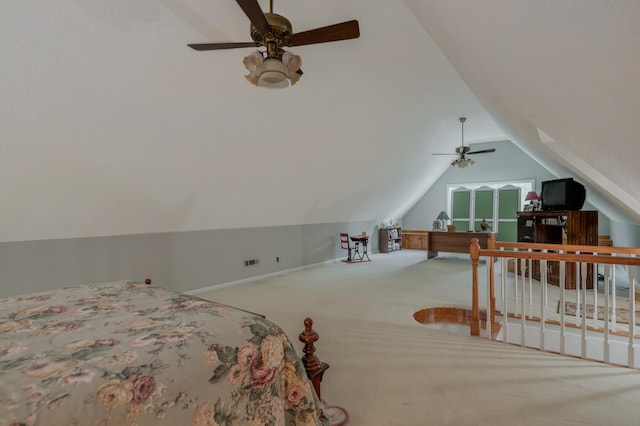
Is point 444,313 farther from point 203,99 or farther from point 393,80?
point 203,99

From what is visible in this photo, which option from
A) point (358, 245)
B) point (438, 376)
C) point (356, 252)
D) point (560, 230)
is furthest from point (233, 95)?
point (560, 230)

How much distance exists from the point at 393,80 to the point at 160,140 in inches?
116

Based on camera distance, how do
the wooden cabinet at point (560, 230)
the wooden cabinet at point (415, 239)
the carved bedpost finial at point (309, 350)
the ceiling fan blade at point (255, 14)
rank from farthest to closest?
the wooden cabinet at point (415, 239) < the wooden cabinet at point (560, 230) < the carved bedpost finial at point (309, 350) < the ceiling fan blade at point (255, 14)

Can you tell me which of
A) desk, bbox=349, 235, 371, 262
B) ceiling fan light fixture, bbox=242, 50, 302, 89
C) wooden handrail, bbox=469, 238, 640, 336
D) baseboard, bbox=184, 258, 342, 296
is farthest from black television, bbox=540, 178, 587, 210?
ceiling fan light fixture, bbox=242, 50, 302, 89

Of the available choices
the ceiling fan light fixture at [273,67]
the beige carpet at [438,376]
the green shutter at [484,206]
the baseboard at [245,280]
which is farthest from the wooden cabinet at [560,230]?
the ceiling fan light fixture at [273,67]

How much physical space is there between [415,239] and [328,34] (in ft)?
28.1

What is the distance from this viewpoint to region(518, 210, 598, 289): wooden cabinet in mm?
4838

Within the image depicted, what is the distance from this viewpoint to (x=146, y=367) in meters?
0.90

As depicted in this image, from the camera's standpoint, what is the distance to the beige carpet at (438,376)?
182 cm

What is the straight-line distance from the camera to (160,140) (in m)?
3.00

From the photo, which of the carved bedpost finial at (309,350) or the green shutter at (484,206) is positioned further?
the green shutter at (484,206)

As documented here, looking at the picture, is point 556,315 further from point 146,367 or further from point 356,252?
point 356,252

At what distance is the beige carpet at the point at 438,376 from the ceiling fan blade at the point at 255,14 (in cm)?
226

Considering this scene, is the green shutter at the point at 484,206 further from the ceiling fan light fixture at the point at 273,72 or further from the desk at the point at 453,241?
the ceiling fan light fixture at the point at 273,72
